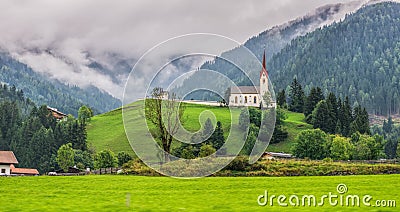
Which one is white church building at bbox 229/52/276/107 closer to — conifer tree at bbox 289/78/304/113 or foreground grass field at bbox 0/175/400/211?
foreground grass field at bbox 0/175/400/211

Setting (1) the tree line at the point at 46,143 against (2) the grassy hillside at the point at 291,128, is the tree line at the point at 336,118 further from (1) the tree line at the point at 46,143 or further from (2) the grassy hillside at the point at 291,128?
(1) the tree line at the point at 46,143

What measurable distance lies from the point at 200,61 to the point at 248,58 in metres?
2.83

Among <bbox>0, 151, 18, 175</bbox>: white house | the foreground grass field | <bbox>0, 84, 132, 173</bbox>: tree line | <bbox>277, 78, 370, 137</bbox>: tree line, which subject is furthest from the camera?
<bbox>277, 78, 370, 137</bbox>: tree line

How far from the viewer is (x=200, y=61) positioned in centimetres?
2680

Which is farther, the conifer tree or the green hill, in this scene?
the conifer tree

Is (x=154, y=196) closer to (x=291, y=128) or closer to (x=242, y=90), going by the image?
(x=242, y=90)

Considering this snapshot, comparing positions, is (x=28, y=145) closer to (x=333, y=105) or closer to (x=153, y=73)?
(x=333, y=105)
